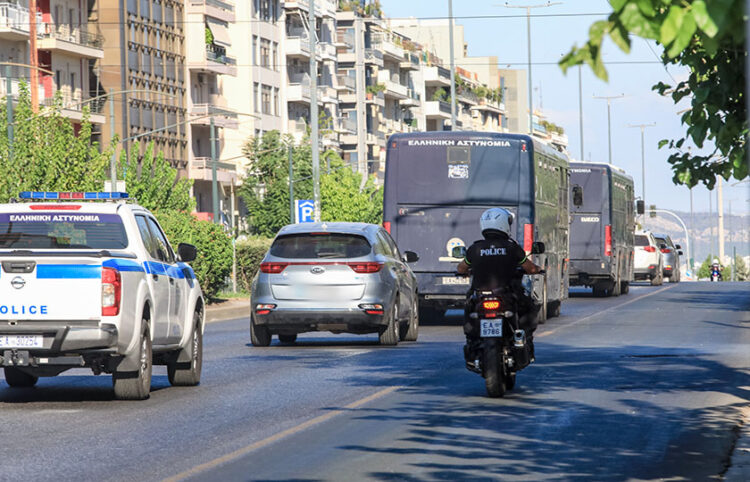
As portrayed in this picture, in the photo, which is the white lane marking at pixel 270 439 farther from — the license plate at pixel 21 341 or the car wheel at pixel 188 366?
the license plate at pixel 21 341

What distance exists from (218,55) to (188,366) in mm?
75294

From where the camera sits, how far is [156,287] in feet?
50.6

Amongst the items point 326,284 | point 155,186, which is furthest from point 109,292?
point 155,186

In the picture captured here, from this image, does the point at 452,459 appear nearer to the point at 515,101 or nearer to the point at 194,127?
the point at 194,127

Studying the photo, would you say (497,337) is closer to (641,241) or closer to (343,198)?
(641,241)

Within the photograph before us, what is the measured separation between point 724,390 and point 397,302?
27.2ft

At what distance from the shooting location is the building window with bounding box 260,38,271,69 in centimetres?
9944

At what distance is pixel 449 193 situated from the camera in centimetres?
2873

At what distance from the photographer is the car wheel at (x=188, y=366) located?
1659cm

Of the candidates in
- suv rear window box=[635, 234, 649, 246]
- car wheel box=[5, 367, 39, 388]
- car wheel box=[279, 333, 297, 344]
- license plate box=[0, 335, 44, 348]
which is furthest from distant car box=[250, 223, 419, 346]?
suv rear window box=[635, 234, 649, 246]

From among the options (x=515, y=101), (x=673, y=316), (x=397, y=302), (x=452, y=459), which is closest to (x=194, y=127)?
(x=673, y=316)

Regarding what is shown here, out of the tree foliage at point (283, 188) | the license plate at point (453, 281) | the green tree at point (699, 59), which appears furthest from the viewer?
the tree foliage at point (283, 188)

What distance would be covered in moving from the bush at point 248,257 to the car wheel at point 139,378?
38468mm

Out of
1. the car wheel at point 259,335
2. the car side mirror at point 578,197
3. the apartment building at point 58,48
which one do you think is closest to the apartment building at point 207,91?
the apartment building at point 58,48
